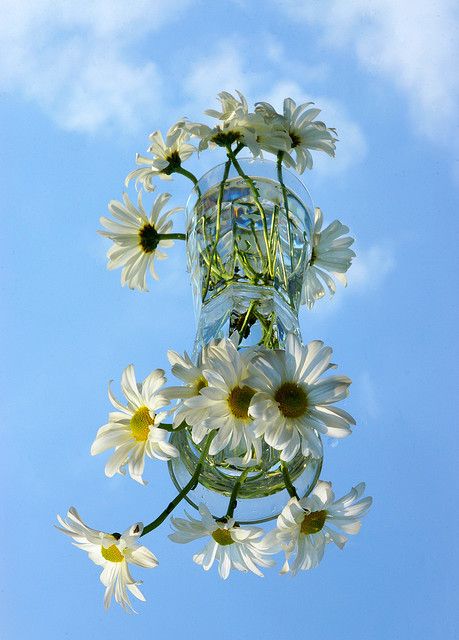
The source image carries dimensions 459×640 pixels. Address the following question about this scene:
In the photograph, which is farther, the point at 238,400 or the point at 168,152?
the point at 168,152

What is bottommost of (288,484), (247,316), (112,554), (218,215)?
(112,554)

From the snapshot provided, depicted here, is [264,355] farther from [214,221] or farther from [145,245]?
[145,245]

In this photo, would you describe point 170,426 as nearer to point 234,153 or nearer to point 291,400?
point 291,400

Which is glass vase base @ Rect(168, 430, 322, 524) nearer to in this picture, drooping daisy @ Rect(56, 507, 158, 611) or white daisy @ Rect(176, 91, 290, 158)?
drooping daisy @ Rect(56, 507, 158, 611)

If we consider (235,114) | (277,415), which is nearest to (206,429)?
(277,415)

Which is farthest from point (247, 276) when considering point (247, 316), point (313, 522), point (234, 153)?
point (313, 522)

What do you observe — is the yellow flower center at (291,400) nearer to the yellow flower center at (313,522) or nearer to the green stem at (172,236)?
the yellow flower center at (313,522)

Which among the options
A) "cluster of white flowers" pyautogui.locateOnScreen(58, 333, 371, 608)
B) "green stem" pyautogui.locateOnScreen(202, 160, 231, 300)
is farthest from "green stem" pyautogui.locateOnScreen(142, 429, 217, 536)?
"green stem" pyautogui.locateOnScreen(202, 160, 231, 300)

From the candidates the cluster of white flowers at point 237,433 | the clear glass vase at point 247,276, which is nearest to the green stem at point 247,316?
the clear glass vase at point 247,276
